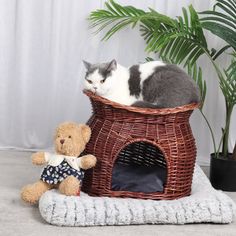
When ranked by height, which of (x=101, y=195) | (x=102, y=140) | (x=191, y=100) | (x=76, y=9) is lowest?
(x=101, y=195)

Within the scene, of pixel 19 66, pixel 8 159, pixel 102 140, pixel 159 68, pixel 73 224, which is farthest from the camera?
pixel 19 66

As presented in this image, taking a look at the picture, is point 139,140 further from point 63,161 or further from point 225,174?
point 225,174

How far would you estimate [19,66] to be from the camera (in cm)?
304

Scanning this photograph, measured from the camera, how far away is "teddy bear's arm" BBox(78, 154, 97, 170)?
1970mm

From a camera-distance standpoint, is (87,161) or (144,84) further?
(144,84)

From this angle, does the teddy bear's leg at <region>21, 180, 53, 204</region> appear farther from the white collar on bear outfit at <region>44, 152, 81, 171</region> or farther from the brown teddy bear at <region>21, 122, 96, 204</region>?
the white collar on bear outfit at <region>44, 152, 81, 171</region>

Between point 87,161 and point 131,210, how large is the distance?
0.92 ft

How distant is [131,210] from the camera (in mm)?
1868

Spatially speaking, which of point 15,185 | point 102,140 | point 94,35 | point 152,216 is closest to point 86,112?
point 94,35

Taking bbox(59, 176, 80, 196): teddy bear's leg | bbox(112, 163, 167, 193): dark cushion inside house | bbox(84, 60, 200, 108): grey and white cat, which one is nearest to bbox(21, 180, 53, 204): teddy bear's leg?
bbox(59, 176, 80, 196): teddy bear's leg

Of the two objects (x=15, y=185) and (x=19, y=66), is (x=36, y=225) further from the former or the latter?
(x=19, y=66)

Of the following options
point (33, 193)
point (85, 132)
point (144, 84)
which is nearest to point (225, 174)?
point (144, 84)

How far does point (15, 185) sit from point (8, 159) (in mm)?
559

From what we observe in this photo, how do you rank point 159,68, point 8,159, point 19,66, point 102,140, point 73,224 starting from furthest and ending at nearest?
point 19,66, point 8,159, point 159,68, point 102,140, point 73,224
